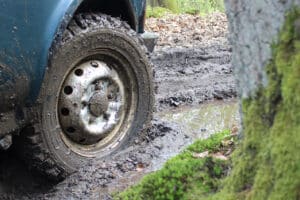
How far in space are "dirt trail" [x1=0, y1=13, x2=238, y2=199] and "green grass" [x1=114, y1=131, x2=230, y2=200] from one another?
4.31ft

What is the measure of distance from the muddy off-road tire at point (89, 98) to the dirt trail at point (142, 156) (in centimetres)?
12

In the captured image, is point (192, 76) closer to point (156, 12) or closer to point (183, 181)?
point (183, 181)

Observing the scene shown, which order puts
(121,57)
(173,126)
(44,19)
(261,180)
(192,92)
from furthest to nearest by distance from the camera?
(192,92) < (173,126) < (121,57) < (44,19) < (261,180)

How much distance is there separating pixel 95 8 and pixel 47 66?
103 cm

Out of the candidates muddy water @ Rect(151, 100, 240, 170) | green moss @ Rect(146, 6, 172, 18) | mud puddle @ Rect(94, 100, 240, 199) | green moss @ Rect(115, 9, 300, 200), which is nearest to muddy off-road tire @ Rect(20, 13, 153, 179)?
mud puddle @ Rect(94, 100, 240, 199)

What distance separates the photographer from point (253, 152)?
7.70 feet

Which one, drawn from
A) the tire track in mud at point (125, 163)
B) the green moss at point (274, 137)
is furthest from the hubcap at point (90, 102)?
the green moss at point (274, 137)

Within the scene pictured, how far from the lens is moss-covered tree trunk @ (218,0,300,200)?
207 cm

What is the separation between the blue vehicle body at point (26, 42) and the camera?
3918mm

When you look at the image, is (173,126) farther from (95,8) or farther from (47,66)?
(47,66)

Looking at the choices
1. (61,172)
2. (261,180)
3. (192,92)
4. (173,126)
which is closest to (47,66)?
(61,172)

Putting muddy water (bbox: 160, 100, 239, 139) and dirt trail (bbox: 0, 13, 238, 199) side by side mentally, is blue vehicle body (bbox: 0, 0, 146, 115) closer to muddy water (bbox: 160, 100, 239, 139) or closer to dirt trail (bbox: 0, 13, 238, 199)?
dirt trail (bbox: 0, 13, 238, 199)

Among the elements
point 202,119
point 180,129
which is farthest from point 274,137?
point 202,119

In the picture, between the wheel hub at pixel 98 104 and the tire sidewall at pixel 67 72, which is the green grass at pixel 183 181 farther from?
the wheel hub at pixel 98 104
